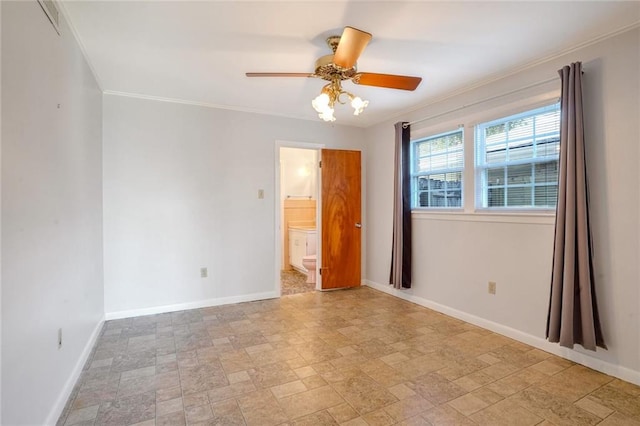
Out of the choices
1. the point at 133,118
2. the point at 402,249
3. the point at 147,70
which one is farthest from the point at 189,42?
the point at 402,249

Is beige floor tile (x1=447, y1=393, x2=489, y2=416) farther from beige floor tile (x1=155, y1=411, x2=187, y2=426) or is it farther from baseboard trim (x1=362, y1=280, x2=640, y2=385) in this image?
beige floor tile (x1=155, y1=411, x2=187, y2=426)

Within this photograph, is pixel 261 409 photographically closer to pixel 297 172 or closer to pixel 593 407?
pixel 593 407

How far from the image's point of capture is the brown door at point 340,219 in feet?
14.6

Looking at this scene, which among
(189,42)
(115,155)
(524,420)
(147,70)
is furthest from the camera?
(115,155)

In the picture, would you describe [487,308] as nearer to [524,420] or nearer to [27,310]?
[524,420]

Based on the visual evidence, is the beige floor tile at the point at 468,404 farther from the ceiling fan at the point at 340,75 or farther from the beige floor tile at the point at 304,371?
the ceiling fan at the point at 340,75

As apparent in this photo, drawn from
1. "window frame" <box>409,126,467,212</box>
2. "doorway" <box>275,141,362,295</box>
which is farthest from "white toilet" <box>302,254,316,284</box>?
"window frame" <box>409,126,467,212</box>

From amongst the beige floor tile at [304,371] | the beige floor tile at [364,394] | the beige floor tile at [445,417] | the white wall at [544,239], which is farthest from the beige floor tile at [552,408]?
the beige floor tile at [304,371]

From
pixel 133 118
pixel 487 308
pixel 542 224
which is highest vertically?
pixel 133 118

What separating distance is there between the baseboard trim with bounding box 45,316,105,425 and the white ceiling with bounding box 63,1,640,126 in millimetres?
2268

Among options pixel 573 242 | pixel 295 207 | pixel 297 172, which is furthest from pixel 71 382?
pixel 297 172

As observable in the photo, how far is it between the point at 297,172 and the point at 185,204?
2883 mm

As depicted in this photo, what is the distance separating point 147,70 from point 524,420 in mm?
3705

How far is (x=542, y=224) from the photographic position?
2623 millimetres
